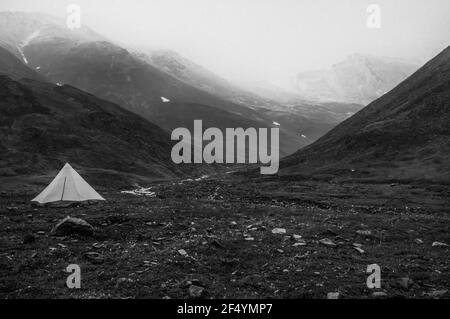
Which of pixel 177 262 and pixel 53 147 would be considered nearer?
pixel 177 262

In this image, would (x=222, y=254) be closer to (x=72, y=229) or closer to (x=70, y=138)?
(x=72, y=229)

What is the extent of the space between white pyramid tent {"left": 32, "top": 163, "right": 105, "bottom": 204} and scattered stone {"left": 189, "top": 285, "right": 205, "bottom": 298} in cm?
3053

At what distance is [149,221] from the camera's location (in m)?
32.2

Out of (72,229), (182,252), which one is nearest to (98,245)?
(72,229)

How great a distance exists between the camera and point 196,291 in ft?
54.5

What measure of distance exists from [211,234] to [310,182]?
46145 millimetres

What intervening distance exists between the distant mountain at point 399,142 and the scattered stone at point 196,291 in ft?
176

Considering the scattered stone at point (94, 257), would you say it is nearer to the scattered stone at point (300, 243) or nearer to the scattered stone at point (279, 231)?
the scattered stone at point (300, 243)

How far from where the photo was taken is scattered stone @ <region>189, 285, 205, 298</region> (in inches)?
645

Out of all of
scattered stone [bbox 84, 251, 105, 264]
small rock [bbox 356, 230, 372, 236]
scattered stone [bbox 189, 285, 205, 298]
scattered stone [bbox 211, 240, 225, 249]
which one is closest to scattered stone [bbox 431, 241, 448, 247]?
small rock [bbox 356, 230, 372, 236]

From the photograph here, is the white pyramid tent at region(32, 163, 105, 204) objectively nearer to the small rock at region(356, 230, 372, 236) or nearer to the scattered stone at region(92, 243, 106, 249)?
the scattered stone at region(92, 243, 106, 249)

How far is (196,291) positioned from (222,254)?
19.4 ft
